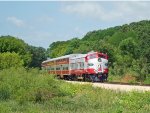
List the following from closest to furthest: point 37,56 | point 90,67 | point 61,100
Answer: point 61,100 < point 90,67 < point 37,56

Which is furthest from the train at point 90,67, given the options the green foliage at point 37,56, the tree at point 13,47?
the green foliage at point 37,56

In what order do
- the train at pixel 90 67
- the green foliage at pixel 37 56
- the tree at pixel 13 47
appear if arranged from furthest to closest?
the green foliage at pixel 37 56 → the tree at pixel 13 47 → the train at pixel 90 67

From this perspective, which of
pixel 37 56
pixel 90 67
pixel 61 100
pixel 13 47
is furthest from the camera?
pixel 37 56

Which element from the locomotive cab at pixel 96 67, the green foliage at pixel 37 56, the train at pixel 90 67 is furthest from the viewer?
the green foliage at pixel 37 56

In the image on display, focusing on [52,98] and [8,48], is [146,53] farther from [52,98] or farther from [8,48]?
[8,48]

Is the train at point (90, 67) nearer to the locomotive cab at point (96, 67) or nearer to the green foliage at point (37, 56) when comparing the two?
the locomotive cab at point (96, 67)

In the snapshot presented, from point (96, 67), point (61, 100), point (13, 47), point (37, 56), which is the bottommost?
point (61, 100)

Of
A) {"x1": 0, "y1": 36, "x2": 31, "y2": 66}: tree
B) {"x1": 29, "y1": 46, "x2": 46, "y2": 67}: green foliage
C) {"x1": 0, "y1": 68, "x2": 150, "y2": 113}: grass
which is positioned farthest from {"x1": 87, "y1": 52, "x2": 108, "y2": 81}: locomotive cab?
{"x1": 29, "y1": 46, "x2": 46, "y2": 67}: green foliage

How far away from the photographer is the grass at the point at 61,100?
17.7m

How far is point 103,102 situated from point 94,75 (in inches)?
901

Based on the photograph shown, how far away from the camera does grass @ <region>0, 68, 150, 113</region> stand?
17.7m

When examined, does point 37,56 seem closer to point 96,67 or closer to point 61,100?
point 96,67

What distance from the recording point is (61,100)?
21.6 m

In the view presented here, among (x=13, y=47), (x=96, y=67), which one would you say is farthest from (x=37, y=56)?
(x=96, y=67)
